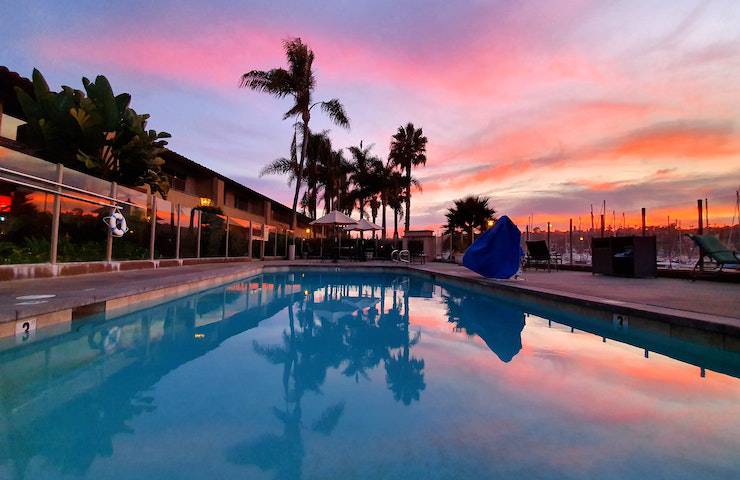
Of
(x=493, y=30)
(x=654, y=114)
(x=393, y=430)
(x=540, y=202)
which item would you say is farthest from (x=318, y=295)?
(x=540, y=202)

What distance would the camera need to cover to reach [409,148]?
29844mm

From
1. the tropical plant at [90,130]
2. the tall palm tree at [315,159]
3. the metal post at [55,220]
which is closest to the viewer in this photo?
the metal post at [55,220]

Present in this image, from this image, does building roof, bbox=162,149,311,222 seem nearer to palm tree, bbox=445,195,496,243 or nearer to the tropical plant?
the tropical plant

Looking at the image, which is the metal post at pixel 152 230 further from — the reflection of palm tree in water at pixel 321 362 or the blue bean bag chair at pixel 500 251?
the blue bean bag chair at pixel 500 251

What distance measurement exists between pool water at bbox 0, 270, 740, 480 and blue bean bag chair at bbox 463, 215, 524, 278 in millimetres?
4380

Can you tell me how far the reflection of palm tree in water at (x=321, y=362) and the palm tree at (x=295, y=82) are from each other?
16.1m

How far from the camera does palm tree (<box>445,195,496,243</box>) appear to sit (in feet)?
98.7

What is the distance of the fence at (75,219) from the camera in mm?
7062

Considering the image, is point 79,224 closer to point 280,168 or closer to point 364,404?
point 364,404

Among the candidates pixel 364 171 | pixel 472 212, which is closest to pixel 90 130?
pixel 364 171

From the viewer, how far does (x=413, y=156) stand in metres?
30.0

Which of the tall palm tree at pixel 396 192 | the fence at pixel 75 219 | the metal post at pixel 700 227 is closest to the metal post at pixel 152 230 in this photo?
the fence at pixel 75 219

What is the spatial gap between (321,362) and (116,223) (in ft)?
28.1

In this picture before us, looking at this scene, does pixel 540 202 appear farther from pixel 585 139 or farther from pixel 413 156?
pixel 585 139
